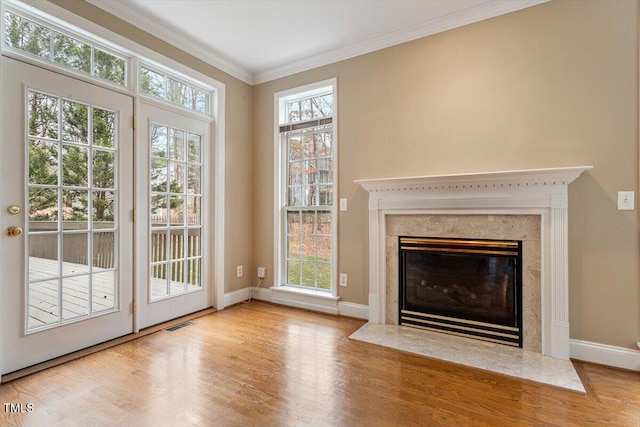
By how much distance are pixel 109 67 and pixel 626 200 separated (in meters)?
4.03

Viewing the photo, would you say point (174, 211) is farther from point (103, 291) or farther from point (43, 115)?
point (43, 115)

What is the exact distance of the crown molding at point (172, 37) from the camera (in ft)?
8.13

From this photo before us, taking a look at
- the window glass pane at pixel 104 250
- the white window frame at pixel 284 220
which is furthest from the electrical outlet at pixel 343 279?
the window glass pane at pixel 104 250

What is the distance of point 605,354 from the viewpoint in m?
2.20

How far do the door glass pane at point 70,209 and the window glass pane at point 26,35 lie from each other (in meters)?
0.09

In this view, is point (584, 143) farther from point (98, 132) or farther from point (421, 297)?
point (98, 132)

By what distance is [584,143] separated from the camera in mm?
2254

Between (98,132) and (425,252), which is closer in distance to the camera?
(98,132)

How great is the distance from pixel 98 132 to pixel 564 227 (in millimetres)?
3628

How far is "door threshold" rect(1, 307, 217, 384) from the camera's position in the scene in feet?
6.63

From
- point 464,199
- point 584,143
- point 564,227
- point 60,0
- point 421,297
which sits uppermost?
point 60,0

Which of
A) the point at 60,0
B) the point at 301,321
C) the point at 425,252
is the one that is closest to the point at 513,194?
the point at 425,252

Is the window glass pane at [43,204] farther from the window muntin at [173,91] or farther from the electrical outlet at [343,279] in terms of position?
the electrical outlet at [343,279]

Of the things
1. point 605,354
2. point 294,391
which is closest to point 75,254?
point 294,391
